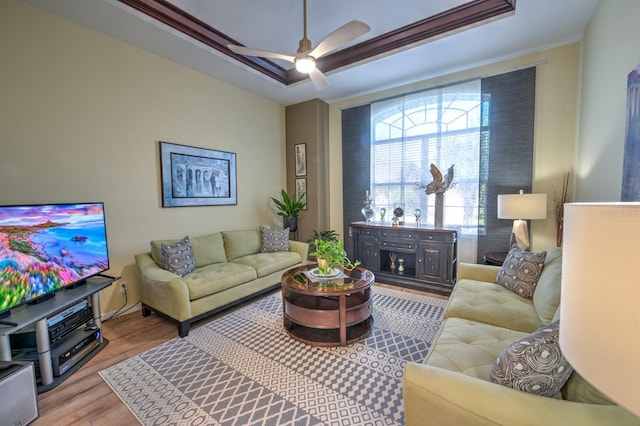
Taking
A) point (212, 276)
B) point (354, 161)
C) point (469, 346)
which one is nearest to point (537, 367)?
point (469, 346)

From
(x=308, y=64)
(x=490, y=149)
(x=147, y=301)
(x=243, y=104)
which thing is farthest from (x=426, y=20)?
(x=147, y=301)

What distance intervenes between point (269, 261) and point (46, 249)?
2161mm

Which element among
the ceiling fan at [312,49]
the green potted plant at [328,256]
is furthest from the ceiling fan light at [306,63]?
the green potted plant at [328,256]

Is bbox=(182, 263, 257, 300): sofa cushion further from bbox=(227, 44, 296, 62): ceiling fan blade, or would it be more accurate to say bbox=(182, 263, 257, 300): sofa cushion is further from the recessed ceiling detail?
the recessed ceiling detail

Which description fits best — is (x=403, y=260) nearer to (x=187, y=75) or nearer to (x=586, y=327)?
(x=586, y=327)

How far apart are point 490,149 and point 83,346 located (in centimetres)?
490

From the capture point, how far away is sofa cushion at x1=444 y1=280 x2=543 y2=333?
1839 mm

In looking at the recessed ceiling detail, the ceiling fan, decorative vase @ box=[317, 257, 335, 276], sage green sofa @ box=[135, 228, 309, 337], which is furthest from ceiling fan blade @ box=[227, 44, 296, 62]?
sage green sofa @ box=[135, 228, 309, 337]

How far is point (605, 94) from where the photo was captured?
2.21 meters

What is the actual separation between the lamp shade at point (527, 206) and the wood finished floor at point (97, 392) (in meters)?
3.77

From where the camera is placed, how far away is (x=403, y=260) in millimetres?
4172

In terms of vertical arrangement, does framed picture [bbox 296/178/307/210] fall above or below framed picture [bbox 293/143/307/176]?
below

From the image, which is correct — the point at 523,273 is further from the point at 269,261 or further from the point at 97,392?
the point at 97,392

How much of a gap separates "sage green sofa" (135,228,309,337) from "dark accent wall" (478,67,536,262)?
9.09 ft
